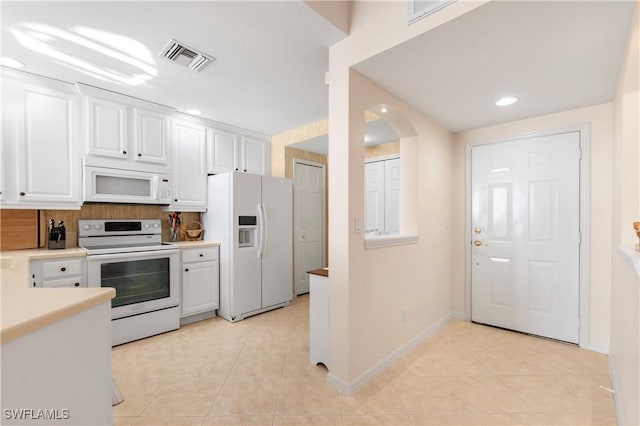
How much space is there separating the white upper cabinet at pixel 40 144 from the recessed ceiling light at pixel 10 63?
0.09m

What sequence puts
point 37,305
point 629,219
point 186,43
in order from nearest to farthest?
point 37,305 < point 629,219 < point 186,43

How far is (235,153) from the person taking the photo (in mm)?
3992

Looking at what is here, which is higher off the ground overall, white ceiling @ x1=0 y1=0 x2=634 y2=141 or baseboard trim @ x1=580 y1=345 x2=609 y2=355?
white ceiling @ x1=0 y1=0 x2=634 y2=141

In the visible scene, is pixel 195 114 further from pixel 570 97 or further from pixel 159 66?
pixel 570 97

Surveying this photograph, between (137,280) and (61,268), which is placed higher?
(61,268)

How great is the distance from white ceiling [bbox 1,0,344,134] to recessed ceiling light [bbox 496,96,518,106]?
1.57 metres

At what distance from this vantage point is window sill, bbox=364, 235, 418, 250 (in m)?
2.19

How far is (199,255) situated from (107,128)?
1.59 m

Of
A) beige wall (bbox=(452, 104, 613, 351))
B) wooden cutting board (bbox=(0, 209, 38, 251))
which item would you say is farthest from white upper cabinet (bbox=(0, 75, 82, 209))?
beige wall (bbox=(452, 104, 613, 351))

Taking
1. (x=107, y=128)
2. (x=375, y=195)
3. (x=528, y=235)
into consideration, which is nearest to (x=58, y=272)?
(x=107, y=128)

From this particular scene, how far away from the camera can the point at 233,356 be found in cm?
251

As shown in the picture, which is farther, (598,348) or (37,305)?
(598,348)

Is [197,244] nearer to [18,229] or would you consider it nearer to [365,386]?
[18,229]

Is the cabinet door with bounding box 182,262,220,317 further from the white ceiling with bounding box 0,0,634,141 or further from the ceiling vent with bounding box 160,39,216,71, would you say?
the ceiling vent with bounding box 160,39,216,71
